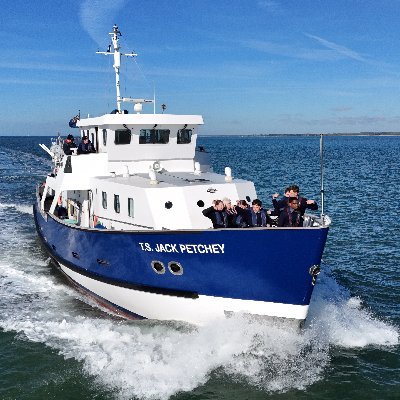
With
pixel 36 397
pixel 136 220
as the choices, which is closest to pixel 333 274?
pixel 136 220

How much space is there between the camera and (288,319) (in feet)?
36.4

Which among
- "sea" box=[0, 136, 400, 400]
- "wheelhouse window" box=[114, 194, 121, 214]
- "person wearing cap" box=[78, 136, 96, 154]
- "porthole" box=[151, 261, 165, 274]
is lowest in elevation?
"sea" box=[0, 136, 400, 400]

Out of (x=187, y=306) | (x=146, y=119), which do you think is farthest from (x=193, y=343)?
(x=146, y=119)

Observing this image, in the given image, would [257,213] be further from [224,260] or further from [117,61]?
[117,61]

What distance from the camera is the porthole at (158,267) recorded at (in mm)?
11856

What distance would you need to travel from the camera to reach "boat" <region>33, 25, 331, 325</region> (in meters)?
10.7

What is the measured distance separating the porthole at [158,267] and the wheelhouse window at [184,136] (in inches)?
251

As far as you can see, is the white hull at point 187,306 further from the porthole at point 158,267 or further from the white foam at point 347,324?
the white foam at point 347,324

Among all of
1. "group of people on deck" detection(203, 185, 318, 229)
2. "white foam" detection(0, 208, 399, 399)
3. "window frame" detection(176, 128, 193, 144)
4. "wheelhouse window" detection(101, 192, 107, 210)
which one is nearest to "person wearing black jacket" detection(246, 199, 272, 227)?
"group of people on deck" detection(203, 185, 318, 229)

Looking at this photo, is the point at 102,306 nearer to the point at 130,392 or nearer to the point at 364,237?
the point at 130,392

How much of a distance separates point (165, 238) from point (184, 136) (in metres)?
6.52

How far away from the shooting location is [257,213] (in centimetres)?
1147

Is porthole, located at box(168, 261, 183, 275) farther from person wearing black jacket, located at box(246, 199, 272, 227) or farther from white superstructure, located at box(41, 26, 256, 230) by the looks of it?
person wearing black jacket, located at box(246, 199, 272, 227)

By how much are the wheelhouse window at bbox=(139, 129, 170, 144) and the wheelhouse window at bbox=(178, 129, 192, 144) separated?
1.55ft
